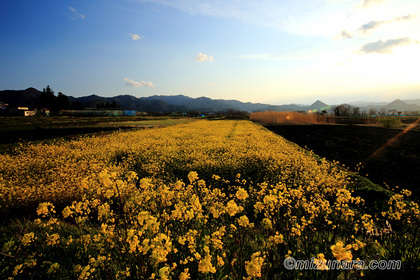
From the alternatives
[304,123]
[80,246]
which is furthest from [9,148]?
[304,123]

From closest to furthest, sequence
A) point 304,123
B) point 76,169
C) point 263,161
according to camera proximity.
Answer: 1. point 76,169
2. point 263,161
3. point 304,123

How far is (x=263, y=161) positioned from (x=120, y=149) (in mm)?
9845

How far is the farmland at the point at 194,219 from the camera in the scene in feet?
10.3

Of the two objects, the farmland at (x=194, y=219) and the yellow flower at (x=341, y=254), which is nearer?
the yellow flower at (x=341, y=254)

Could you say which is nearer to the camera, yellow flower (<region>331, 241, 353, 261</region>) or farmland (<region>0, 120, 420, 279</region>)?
yellow flower (<region>331, 241, 353, 261</region>)

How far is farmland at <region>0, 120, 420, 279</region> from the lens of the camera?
10.3 feet

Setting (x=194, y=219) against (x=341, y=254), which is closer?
(x=341, y=254)

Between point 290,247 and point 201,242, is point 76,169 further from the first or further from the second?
point 290,247

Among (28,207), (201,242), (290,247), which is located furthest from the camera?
(28,207)

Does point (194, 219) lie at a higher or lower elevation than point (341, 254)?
lower

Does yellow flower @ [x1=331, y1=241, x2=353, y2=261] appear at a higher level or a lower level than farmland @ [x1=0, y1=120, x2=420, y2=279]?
higher

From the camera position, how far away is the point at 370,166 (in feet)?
40.6

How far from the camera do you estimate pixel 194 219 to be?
4.70 metres

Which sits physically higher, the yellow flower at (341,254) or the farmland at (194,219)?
the yellow flower at (341,254)
